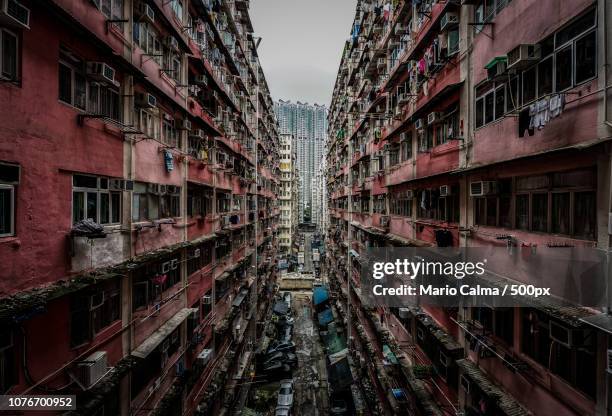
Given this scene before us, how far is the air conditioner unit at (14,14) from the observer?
4535 millimetres

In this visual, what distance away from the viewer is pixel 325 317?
28875 millimetres

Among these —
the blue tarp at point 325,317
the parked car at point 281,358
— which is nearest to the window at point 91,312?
the parked car at point 281,358

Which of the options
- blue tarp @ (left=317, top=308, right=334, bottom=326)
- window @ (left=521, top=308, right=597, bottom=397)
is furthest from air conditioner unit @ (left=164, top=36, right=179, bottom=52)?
blue tarp @ (left=317, top=308, right=334, bottom=326)

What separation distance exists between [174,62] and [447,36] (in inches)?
360

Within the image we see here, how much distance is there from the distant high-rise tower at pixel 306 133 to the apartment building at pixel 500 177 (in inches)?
3452

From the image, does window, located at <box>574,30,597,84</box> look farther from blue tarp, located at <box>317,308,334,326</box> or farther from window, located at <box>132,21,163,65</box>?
blue tarp, located at <box>317,308,334,326</box>

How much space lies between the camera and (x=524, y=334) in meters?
6.69

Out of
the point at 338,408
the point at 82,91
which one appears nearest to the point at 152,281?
the point at 82,91

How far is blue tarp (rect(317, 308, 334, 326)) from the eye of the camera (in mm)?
28266

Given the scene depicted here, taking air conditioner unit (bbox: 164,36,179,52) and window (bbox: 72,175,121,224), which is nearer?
window (bbox: 72,175,121,224)

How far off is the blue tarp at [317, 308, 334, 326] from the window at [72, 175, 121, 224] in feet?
75.7

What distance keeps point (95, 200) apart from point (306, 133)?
10203cm

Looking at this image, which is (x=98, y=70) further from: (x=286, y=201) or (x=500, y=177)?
(x=286, y=201)

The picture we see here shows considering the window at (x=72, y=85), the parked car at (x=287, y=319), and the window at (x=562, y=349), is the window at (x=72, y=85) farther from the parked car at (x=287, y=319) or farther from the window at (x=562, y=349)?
the parked car at (x=287, y=319)
